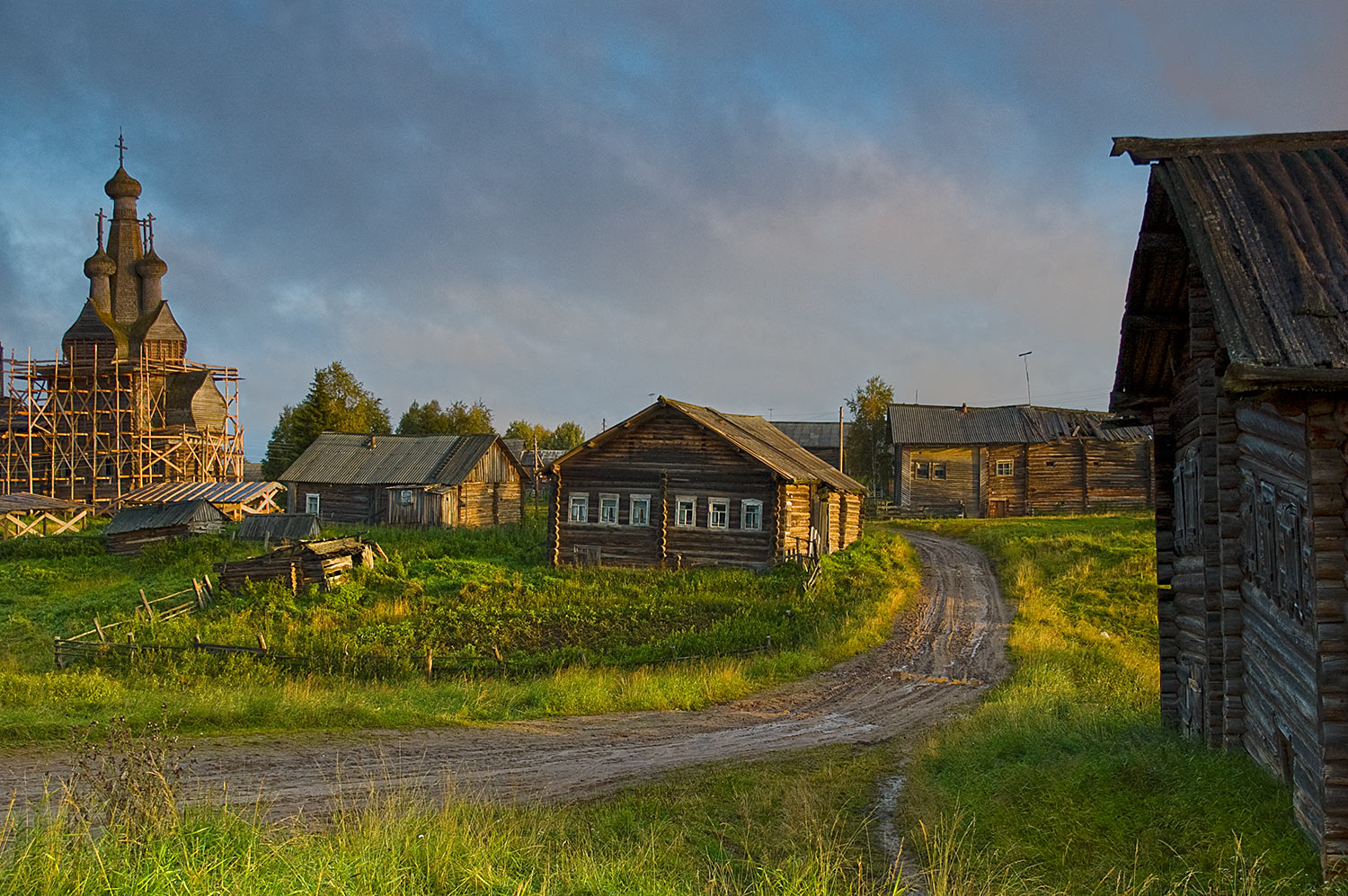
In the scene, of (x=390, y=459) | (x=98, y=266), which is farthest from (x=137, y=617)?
(x=98, y=266)

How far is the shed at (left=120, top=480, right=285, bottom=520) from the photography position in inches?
1624

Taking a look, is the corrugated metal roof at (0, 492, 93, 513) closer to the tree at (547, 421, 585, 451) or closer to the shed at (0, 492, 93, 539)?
the shed at (0, 492, 93, 539)

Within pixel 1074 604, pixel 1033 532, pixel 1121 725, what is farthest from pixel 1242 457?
pixel 1033 532

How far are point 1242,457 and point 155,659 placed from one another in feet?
63.8

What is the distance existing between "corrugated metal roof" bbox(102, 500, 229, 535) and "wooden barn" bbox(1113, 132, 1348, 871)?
115 ft

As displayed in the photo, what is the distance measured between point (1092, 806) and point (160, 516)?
122 ft

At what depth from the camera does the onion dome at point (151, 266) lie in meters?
61.1

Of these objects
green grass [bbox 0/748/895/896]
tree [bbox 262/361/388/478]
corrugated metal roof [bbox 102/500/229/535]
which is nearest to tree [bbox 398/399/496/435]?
tree [bbox 262/361/388/478]

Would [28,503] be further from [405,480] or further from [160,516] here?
[405,480]

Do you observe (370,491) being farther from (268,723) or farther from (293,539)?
(268,723)

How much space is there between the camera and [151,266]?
61.2m

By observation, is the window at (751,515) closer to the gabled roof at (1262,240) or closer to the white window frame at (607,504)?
the white window frame at (607,504)

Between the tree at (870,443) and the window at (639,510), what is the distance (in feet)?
109

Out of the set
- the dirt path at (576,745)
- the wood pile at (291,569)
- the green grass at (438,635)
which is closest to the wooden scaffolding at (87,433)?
the green grass at (438,635)
